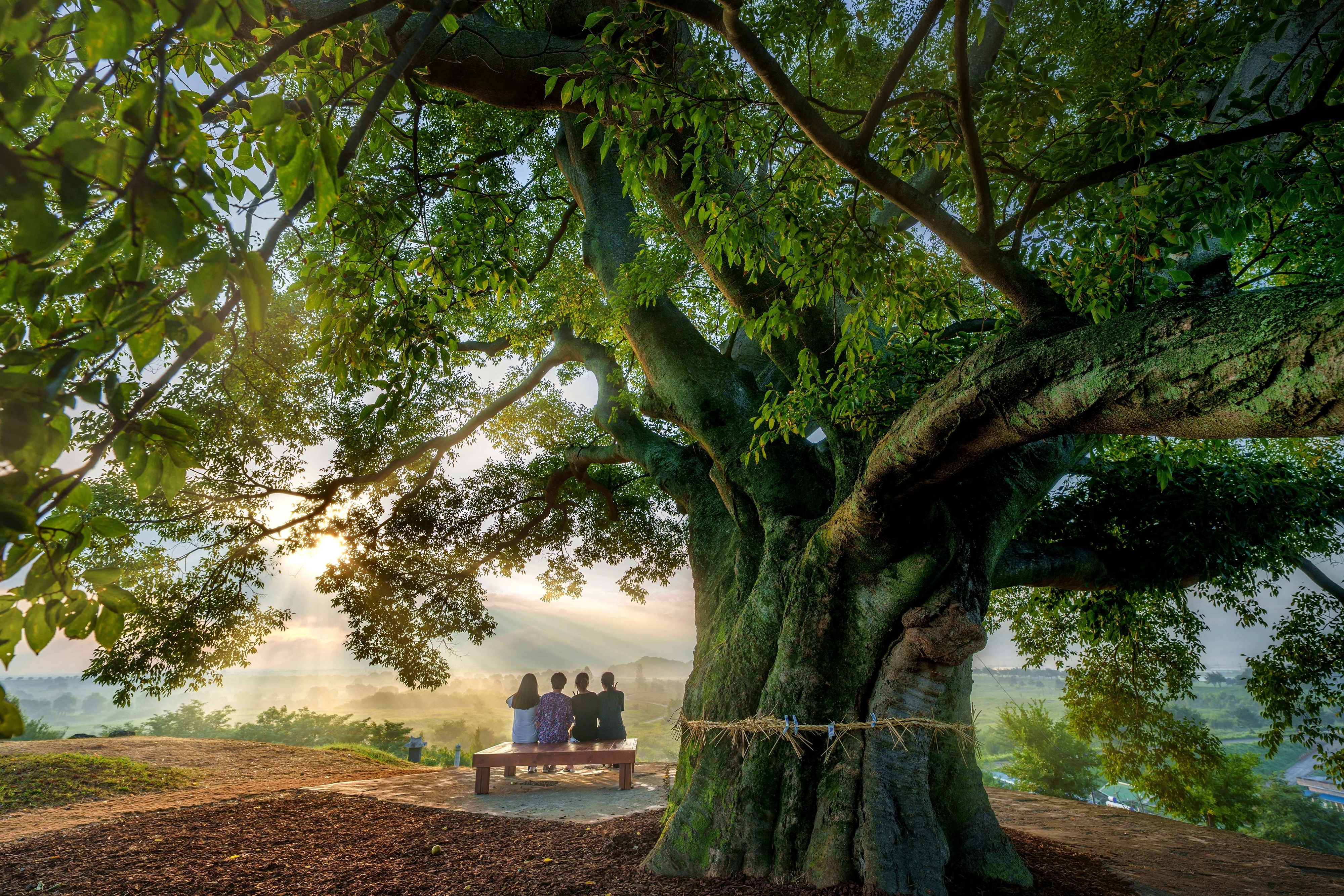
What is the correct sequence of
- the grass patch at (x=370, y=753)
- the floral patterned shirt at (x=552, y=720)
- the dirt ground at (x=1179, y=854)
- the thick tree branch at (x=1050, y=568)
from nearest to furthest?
the dirt ground at (x=1179, y=854) → the thick tree branch at (x=1050, y=568) → the floral patterned shirt at (x=552, y=720) → the grass patch at (x=370, y=753)

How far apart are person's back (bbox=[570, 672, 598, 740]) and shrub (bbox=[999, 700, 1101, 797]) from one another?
8.26 meters

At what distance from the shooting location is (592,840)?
4.17m

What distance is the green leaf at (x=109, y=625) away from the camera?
3.20 feet

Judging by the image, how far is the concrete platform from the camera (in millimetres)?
5254

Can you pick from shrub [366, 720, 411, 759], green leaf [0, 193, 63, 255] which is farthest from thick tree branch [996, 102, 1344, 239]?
shrub [366, 720, 411, 759]

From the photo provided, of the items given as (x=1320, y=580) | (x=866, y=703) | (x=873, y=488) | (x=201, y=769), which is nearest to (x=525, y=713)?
(x=201, y=769)

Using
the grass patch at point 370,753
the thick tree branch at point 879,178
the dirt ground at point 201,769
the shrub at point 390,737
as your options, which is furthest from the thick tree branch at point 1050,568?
the shrub at point 390,737

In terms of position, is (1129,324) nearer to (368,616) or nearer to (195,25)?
(195,25)

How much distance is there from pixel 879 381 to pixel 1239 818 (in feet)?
32.2

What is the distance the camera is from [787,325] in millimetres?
3543

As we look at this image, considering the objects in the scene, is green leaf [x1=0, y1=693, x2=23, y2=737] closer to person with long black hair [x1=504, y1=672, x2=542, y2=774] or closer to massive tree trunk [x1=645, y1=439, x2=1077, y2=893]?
massive tree trunk [x1=645, y1=439, x2=1077, y2=893]

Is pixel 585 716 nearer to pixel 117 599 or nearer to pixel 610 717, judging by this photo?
pixel 610 717

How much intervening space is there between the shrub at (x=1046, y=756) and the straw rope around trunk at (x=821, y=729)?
9.22 meters

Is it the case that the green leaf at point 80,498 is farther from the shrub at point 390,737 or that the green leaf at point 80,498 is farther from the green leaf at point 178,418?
the shrub at point 390,737
